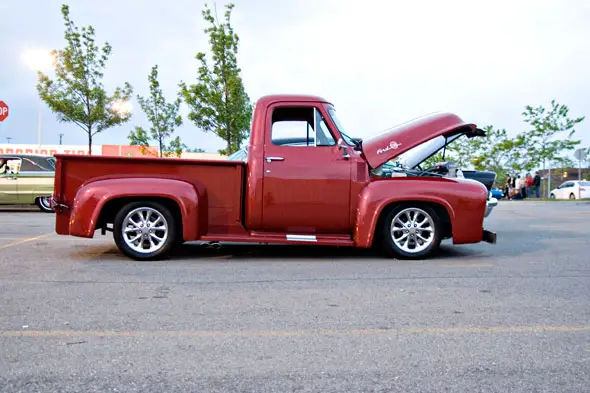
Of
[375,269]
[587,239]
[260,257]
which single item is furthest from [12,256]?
[587,239]

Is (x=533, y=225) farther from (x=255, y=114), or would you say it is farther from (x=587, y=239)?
(x=255, y=114)

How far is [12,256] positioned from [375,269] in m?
4.40

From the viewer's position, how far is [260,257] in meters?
7.07

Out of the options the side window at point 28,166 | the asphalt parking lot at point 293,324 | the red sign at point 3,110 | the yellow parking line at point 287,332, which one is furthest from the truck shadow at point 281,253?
the red sign at point 3,110

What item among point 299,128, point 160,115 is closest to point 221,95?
point 160,115

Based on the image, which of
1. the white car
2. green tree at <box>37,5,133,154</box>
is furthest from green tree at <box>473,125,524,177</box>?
green tree at <box>37,5,133,154</box>

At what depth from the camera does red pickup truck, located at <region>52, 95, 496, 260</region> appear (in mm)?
6500

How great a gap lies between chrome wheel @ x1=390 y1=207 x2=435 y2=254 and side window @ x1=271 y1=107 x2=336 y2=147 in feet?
4.05

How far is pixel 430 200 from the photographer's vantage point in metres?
6.72

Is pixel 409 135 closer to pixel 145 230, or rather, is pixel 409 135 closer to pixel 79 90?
pixel 145 230

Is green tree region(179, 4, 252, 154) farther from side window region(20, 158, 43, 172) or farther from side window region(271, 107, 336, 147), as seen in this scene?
side window region(271, 107, 336, 147)

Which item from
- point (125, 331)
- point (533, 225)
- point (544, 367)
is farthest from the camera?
point (533, 225)

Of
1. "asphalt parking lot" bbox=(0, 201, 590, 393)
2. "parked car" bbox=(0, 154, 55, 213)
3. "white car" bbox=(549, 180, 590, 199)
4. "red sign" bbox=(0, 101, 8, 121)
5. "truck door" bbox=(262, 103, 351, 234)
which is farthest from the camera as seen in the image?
"white car" bbox=(549, 180, 590, 199)

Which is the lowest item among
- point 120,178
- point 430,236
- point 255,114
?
point 430,236
